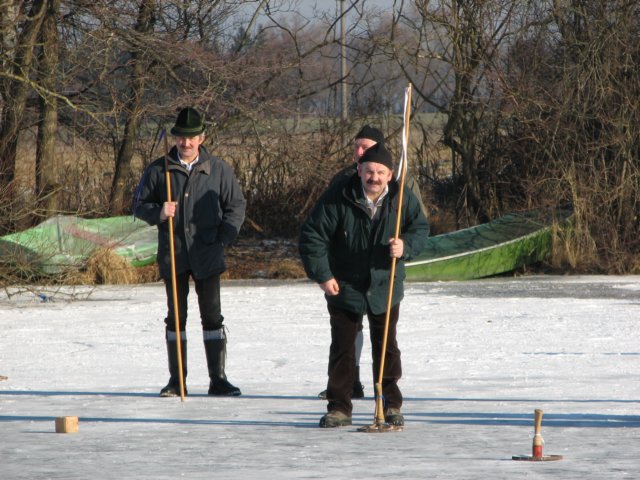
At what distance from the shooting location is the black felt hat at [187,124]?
28.9 feet

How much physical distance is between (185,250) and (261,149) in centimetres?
1333

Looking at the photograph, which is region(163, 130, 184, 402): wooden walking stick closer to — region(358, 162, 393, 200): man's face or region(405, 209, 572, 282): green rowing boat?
region(358, 162, 393, 200): man's face

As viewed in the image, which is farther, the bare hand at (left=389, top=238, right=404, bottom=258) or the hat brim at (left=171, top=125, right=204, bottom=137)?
the hat brim at (left=171, top=125, right=204, bottom=137)

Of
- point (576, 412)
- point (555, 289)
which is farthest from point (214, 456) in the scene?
point (555, 289)

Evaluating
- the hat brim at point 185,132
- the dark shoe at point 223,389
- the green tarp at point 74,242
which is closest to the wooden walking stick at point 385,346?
the dark shoe at point 223,389

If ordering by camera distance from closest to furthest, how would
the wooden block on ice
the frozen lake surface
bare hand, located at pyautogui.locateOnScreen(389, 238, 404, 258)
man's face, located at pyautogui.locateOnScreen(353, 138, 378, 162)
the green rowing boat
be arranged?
the frozen lake surface, the wooden block on ice, bare hand, located at pyautogui.locateOnScreen(389, 238, 404, 258), man's face, located at pyautogui.locateOnScreen(353, 138, 378, 162), the green rowing boat

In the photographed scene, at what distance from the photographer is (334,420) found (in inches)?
290

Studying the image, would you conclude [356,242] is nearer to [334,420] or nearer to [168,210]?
[334,420]

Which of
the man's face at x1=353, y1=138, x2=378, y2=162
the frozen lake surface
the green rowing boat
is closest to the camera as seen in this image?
the frozen lake surface

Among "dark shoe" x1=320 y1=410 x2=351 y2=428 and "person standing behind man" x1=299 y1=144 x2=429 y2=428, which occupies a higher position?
"person standing behind man" x1=299 y1=144 x2=429 y2=428

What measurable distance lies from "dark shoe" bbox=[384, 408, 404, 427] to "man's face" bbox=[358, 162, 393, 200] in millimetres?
1173

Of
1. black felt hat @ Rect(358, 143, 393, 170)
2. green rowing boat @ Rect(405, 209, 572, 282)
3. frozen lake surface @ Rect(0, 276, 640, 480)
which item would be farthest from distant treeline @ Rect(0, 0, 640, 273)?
black felt hat @ Rect(358, 143, 393, 170)

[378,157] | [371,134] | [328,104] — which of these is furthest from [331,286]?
[328,104]

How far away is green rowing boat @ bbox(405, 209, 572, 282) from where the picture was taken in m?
19.1
